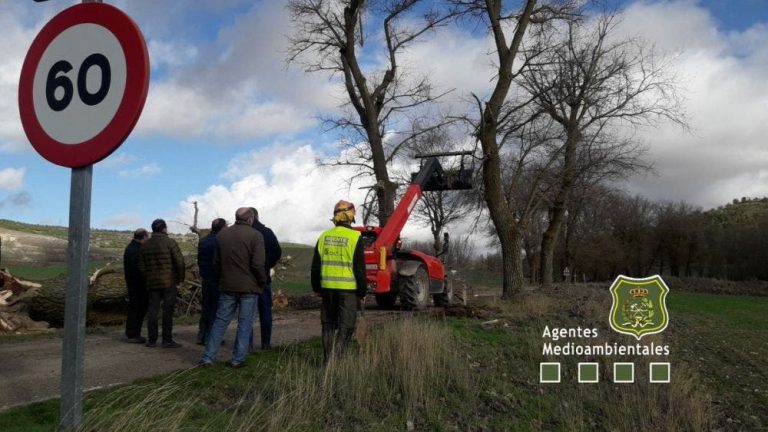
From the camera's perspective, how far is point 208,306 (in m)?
9.23

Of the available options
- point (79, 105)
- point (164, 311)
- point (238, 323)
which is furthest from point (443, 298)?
point (79, 105)

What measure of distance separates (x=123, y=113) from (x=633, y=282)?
5.08 m

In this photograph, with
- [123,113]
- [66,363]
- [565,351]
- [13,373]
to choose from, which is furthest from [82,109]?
[565,351]

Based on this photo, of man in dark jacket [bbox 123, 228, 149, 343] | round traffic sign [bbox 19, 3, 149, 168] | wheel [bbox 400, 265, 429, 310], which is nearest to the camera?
round traffic sign [bbox 19, 3, 149, 168]

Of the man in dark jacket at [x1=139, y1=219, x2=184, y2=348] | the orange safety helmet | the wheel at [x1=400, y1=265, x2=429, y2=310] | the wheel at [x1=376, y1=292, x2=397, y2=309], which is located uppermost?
the orange safety helmet

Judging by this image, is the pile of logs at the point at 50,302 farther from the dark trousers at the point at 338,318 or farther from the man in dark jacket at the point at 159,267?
the dark trousers at the point at 338,318

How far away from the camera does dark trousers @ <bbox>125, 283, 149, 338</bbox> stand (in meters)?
9.60

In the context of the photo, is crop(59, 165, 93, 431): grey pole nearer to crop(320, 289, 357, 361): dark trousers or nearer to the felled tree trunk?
crop(320, 289, 357, 361): dark trousers

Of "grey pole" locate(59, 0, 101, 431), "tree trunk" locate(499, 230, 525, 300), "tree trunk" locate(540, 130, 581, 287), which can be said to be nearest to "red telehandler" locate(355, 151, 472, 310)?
"tree trunk" locate(499, 230, 525, 300)

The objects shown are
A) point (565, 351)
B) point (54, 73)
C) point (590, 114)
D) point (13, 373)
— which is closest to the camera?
point (54, 73)

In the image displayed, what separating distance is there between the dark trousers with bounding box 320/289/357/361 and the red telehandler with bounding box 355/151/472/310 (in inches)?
259

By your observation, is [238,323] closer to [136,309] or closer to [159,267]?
[159,267]

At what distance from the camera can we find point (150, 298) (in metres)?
9.34

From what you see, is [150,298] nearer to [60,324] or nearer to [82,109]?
[60,324]
